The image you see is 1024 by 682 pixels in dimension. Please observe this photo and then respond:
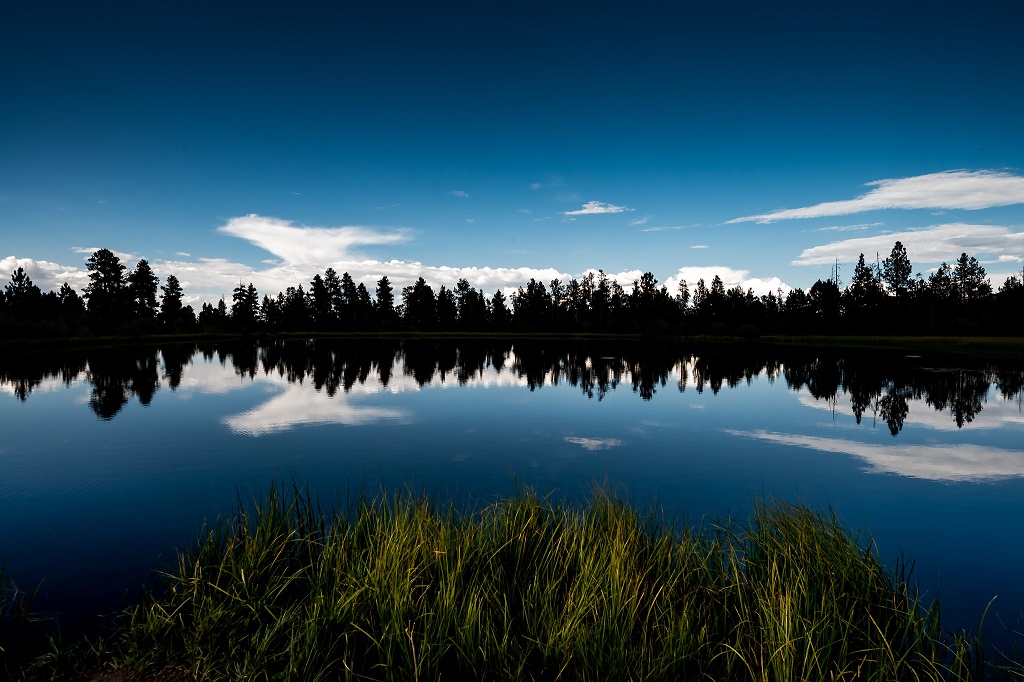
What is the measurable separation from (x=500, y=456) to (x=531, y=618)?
12.9 metres

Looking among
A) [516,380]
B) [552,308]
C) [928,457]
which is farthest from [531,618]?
[552,308]

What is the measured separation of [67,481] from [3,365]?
4704 cm

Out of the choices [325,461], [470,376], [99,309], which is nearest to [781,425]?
[325,461]

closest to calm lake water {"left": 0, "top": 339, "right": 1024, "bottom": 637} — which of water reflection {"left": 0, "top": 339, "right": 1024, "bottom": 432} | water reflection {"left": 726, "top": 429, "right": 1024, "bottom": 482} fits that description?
water reflection {"left": 726, "top": 429, "right": 1024, "bottom": 482}

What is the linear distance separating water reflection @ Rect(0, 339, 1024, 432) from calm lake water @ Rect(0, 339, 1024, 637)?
1.32 ft

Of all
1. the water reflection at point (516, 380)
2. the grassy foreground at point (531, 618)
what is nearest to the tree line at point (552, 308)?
the water reflection at point (516, 380)

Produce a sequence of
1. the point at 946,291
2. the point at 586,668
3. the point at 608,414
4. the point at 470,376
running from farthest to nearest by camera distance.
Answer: the point at 946,291, the point at 470,376, the point at 608,414, the point at 586,668

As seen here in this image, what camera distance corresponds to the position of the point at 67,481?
15.5m

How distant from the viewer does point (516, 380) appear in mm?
43531

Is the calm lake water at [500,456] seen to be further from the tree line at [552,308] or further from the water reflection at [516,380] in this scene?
the tree line at [552,308]

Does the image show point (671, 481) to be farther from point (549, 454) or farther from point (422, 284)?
point (422, 284)

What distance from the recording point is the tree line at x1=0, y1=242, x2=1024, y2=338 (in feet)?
377

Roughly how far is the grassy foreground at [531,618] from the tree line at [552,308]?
281 feet

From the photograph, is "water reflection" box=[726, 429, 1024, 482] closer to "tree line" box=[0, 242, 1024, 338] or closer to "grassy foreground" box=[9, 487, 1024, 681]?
"grassy foreground" box=[9, 487, 1024, 681]
